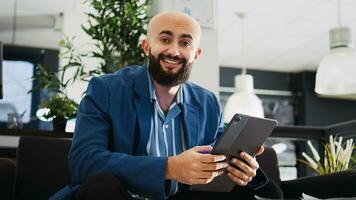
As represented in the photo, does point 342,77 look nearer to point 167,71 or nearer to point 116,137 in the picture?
point 167,71

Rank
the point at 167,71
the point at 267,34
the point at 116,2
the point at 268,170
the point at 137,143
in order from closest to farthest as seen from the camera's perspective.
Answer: the point at 137,143, the point at 167,71, the point at 268,170, the point at 116,2, the point at 267,34

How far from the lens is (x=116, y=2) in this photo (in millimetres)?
2807

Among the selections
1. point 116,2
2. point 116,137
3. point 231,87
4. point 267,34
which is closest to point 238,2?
point 267,34

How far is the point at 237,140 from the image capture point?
1.35 metres

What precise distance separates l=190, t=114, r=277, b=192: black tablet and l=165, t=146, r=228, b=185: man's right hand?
38mm

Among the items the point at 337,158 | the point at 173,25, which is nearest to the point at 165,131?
the point at 173,25

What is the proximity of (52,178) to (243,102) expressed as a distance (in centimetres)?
259

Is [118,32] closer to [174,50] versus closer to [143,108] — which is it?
[174,50]

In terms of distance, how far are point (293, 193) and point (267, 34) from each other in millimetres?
4414

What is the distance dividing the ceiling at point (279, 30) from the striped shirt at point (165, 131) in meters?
3.32

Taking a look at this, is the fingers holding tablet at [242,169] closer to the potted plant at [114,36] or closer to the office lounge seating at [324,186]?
the office lounge seating at [324,186]

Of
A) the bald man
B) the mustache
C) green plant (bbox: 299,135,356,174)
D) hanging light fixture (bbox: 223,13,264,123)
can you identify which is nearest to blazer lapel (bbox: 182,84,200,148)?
the bald man

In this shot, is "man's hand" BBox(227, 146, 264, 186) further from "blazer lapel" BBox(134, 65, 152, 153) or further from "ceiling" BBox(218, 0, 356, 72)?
"ceiling" BBox(218, 0, 356, 72)

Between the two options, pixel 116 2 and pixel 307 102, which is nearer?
pixel 116 2
